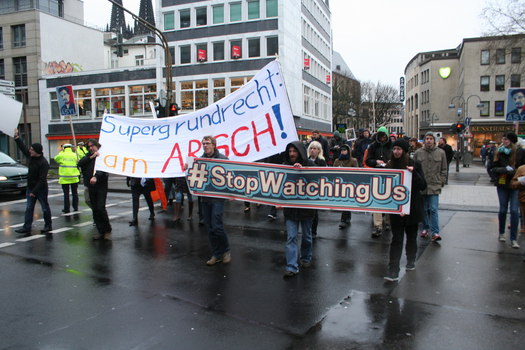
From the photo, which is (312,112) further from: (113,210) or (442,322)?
(442,322)

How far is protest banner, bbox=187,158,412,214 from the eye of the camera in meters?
6.11

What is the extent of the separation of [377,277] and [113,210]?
28.1 feet

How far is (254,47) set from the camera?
39.2 m

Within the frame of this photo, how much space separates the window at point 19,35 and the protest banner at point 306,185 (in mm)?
46261

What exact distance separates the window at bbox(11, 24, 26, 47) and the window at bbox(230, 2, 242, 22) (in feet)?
71.0

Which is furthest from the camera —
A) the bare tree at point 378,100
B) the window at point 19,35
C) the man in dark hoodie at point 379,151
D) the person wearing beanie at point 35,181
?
the bare tree at point 378,100

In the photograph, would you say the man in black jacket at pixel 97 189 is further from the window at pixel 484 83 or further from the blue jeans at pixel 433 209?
the window at pixel 484 83

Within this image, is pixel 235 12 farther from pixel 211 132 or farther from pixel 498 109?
pixel 498 109

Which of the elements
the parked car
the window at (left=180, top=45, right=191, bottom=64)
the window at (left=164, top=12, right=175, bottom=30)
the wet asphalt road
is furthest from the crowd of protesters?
the window at (left=164, top=12, right=175, bottom=30)

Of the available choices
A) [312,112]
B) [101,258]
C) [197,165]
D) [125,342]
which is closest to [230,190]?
[197,165]

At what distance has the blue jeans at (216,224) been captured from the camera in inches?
267

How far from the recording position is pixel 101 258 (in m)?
7.40

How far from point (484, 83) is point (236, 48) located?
3479 cm

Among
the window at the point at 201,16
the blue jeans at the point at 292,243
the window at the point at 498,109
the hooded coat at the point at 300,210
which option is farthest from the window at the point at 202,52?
the window at the point at 498,109
